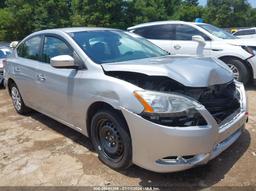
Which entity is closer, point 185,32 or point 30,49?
point 30,49

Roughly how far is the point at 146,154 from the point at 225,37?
5.55 meters

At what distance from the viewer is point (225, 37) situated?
789 centimetres

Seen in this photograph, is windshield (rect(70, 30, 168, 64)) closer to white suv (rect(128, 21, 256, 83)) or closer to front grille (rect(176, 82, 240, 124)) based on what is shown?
front grille (rect(176, 82, 240, 124))

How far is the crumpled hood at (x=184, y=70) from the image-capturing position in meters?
3.31

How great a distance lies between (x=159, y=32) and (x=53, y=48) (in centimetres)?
433

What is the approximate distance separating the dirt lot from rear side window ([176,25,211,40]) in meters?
3.34

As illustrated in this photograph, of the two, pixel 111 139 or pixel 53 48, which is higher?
pixel 53 48

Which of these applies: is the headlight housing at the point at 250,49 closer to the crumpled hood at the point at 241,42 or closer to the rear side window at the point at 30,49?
the crumpled hood at the point at 241,42

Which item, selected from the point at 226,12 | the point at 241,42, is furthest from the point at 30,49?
the point at 226,12

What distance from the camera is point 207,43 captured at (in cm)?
770

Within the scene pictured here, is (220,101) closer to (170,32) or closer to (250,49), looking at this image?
(250,49)

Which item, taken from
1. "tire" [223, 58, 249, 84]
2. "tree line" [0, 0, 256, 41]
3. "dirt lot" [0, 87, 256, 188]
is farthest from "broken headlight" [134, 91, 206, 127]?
"tree line" [0, 0, 256, 41]

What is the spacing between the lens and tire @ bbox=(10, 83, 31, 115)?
594cm

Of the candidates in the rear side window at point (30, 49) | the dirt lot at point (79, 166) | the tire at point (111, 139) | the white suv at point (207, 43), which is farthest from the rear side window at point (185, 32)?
the tire at point (111, 139)
